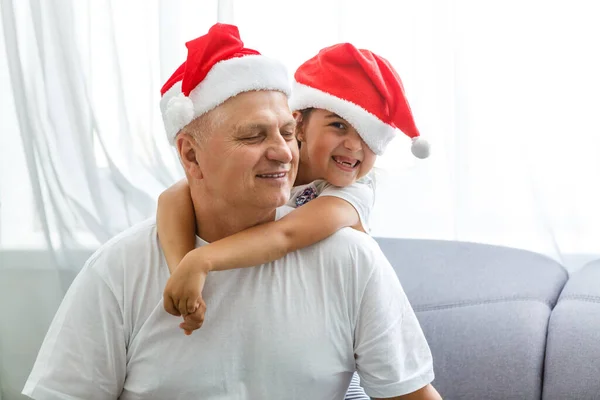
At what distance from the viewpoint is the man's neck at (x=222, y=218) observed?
5.79ft

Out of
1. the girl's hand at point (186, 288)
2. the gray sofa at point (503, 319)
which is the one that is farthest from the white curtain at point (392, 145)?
the girl's hand at point (186, 288)

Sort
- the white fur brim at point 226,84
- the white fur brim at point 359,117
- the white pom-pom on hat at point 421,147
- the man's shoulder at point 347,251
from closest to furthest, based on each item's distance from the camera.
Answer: the white fur brim at point 226,84
the man's shoulder at point 347,251
the white fur brim at point 359,117
the white pom-pom on hat at point 421,147

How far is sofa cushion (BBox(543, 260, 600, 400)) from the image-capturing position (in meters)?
2.16

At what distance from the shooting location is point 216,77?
5.67ft

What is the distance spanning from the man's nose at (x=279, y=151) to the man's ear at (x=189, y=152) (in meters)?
0.16

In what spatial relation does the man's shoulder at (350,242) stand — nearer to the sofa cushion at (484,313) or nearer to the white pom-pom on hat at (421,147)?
the white pom-pom on hat at (421,147)

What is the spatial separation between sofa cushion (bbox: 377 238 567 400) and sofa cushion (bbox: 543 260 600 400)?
31 mm

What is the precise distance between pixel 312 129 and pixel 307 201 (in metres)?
0.16

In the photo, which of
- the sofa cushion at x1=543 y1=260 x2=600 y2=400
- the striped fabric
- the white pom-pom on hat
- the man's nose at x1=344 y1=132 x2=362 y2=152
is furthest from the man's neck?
the sofa cushion at x1=543 y1=260 x2=600 y2=400

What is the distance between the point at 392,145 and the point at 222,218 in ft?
3.90

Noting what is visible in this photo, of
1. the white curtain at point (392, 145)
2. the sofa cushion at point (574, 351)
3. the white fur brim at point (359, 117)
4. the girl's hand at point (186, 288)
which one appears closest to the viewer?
the girl's hand at point (186, 288)

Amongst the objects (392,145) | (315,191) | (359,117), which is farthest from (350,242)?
(392,145)

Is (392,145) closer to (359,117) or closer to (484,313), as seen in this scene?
(484,313)

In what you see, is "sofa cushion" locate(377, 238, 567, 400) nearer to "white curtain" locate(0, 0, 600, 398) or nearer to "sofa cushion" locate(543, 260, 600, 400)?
"sofa cushion" locate(543, 260, 600, 400)
